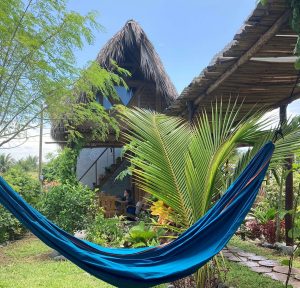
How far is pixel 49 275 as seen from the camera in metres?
3.60

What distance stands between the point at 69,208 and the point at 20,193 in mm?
2029

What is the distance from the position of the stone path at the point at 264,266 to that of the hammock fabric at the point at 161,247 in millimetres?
1468

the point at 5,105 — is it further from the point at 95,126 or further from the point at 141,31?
the point at 141,31

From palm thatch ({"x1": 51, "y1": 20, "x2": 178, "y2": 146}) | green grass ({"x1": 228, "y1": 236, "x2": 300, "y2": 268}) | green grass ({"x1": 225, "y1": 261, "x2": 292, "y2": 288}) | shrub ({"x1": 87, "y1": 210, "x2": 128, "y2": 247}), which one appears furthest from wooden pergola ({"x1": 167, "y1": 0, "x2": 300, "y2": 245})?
palm thatch ({"x1": 51, "y1": 20, "x2": 178, "y2": 146})

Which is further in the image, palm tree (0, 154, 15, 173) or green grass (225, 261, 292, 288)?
palm tree (0, 154, 15, 173)

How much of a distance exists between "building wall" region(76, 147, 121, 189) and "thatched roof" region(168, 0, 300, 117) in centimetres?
562

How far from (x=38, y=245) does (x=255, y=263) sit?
318cm

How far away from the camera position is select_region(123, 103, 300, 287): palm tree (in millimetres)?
2166

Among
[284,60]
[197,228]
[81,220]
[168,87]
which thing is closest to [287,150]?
[197,228]

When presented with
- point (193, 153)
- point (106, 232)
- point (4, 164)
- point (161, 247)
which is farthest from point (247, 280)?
point (4, 164)

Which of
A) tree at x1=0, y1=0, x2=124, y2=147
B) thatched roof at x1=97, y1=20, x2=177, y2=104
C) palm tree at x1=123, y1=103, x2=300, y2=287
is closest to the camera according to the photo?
palm tree at x1=123, y1=103, x2=300, y2=287

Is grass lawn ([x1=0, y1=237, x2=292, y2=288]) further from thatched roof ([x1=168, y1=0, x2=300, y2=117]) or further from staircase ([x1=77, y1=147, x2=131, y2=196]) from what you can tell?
staircase ([x1=77, y1=147, x2=131, y2=196])

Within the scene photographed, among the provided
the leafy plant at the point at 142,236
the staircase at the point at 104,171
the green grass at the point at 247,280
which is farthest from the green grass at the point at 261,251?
the staircase at the point at 104,171

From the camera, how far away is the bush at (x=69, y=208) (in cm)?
496
